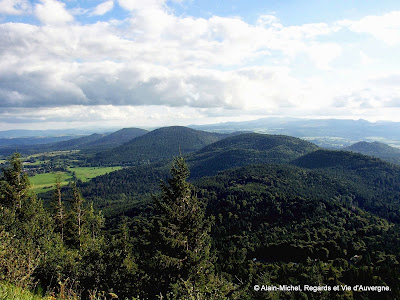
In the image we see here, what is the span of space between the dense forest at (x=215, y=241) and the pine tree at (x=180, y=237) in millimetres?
103

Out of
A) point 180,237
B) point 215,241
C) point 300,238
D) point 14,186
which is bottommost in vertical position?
point 215,241

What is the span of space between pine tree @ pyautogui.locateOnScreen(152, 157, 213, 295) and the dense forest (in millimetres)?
103

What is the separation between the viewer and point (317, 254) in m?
76.4

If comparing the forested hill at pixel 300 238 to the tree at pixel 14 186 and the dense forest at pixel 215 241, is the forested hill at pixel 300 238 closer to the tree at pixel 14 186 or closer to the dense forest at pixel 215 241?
the dense forest at pixel 215 241

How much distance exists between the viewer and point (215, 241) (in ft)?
324

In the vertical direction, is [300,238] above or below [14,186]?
below

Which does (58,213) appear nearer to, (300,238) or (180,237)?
(180,237)

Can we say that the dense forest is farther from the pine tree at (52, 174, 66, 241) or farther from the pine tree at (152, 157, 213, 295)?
the pine tree at (52, 174, 66, 241)

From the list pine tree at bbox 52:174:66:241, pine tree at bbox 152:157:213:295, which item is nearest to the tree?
pine tree at bbox 52:174:66:241

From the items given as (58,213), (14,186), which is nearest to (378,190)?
(58,213)

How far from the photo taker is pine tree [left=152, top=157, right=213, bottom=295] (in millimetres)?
21281

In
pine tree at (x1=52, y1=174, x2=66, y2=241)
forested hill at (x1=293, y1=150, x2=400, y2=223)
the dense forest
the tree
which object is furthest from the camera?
forested hill at (x1=293, y1=150, x2=400, y2=223)

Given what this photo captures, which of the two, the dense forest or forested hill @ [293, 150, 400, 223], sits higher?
the dense forest

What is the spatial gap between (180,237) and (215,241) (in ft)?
273
